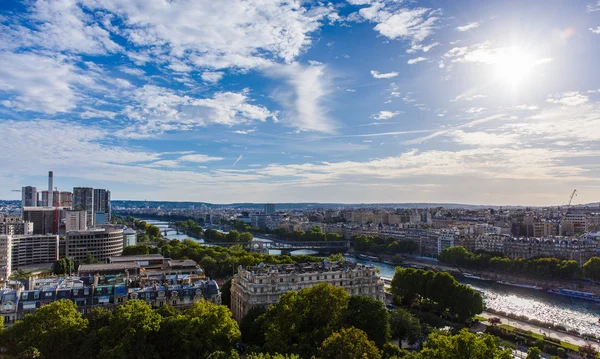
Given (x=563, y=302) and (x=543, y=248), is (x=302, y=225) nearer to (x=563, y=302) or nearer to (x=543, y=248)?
(x=543, y=248)

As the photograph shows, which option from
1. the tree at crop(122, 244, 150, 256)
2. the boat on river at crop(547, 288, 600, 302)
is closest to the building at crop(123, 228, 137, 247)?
the tree at crop(122, 244, 150, 256)

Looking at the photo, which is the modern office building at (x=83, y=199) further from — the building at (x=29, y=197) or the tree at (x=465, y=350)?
the tree at (x=465, y=350)

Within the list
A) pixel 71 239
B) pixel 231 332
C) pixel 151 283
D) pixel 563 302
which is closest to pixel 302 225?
pixel 71 239

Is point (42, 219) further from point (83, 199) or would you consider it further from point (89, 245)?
point (83, 199)

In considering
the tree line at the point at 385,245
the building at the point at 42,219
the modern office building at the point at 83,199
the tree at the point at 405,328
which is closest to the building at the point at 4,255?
the building at the point at 42,219

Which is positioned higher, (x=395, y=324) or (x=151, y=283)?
(x=151, y=283)

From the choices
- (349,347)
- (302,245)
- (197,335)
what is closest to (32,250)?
(197,335)
